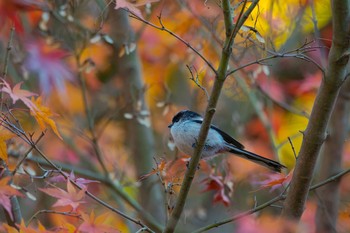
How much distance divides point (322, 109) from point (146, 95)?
274cm

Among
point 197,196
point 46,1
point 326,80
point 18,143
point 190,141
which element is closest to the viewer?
point 326,80

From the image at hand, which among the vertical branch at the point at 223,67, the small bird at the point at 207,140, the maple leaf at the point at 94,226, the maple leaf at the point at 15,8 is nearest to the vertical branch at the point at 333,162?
the small bird at the point at 207,140

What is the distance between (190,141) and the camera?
3.18m

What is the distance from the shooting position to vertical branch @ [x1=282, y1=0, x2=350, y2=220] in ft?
7.06

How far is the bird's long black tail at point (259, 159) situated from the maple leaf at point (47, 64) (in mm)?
1754

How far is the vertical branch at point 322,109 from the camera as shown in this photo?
215 cm

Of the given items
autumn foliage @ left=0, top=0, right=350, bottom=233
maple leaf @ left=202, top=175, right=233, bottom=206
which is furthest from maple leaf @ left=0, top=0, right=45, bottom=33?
maple leaf @ left=202, top=175, right=233, bottom=206

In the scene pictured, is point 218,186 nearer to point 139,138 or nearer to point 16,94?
point 16,94

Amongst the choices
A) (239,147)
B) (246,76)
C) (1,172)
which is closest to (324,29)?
(246,76)

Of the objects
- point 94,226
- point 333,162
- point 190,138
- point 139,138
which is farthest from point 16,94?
point 139,138

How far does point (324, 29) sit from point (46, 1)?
2583 millimetres

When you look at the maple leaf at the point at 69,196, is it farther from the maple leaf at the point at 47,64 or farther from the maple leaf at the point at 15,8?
the maple leaf at the point at 47,64

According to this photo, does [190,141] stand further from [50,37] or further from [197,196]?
[197,196]

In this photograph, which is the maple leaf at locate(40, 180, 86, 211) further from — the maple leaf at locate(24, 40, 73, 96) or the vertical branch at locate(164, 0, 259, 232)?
the maple leaf at locate(24, 40, 73, 96)
